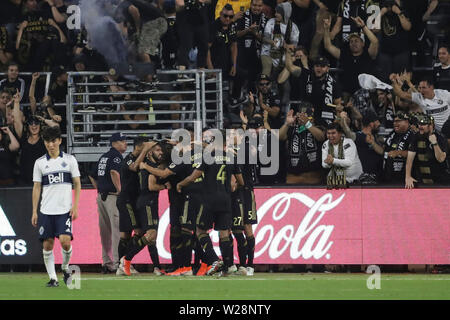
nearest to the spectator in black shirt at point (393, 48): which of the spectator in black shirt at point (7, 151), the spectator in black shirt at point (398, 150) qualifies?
the spectator in black shirt at point (398, 150)

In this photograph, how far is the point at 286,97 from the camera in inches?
878

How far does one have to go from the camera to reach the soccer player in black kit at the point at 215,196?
59.5ft

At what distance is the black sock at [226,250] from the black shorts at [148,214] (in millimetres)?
1278

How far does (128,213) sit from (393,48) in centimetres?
691

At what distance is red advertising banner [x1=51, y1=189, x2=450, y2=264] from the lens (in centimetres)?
1927

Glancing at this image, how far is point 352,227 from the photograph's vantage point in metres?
19.5

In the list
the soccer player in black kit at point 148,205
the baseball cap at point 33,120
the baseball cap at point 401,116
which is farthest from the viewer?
the baseball cap at point 33,120

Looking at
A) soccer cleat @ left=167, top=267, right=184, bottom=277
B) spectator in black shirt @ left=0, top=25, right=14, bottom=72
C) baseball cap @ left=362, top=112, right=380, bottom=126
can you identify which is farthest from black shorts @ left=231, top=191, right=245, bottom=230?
spectator in black shirt @ left=0, top=25, right=14, bottom=72

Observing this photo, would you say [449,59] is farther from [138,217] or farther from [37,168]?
[37,168]

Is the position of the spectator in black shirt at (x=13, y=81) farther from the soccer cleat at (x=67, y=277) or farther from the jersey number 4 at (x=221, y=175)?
the soccer cleat at (x=67, y=277)

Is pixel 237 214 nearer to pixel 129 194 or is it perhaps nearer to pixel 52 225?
pixel 129 194

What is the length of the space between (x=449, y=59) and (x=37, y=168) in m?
9.57

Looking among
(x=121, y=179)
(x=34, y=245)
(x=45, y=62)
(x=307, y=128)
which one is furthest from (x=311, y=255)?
(x=45, y=62)

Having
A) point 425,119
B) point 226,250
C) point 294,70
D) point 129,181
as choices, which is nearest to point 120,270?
point 129,181
